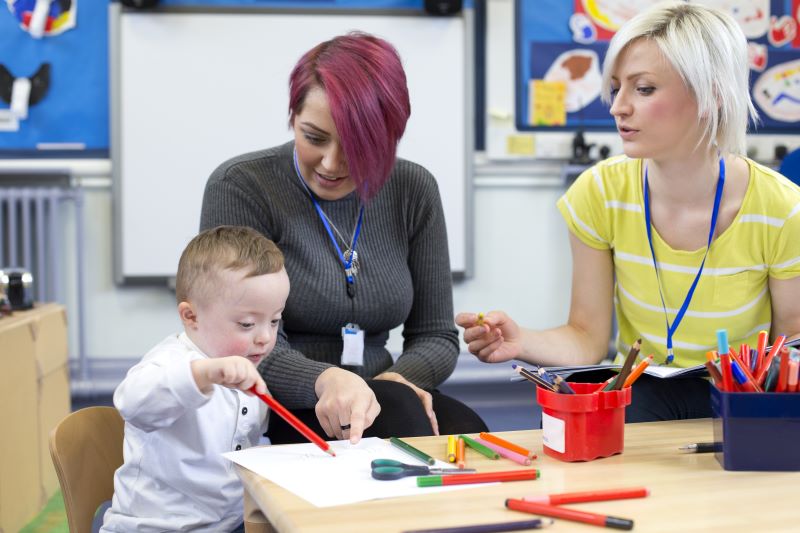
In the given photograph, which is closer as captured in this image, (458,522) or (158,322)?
(458,522)

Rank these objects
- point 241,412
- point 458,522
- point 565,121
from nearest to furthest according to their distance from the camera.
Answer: point 458,522 < point 241,412 < point 565,121

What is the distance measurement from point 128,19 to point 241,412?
7.73ft

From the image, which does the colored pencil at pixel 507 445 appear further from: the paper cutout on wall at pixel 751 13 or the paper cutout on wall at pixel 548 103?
the paper cutout on wall at pixel 751 13

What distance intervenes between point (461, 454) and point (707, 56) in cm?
81

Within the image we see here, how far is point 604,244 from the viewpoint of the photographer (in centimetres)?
155

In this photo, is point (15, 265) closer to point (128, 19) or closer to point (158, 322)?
point (158, 322)

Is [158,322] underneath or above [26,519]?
above

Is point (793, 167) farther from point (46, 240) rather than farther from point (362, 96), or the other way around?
point (46, 240)

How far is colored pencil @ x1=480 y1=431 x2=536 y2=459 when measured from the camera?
3.35ft


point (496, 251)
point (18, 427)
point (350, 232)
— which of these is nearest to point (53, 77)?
point (18, 427)

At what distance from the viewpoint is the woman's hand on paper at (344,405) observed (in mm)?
1154

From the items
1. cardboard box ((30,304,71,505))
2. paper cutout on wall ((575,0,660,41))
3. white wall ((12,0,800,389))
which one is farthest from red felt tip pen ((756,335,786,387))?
paper cutout on wall ((575,0,660,41))

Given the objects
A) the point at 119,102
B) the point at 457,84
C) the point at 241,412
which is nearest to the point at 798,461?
the point at 241,412

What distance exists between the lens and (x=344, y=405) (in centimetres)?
118
